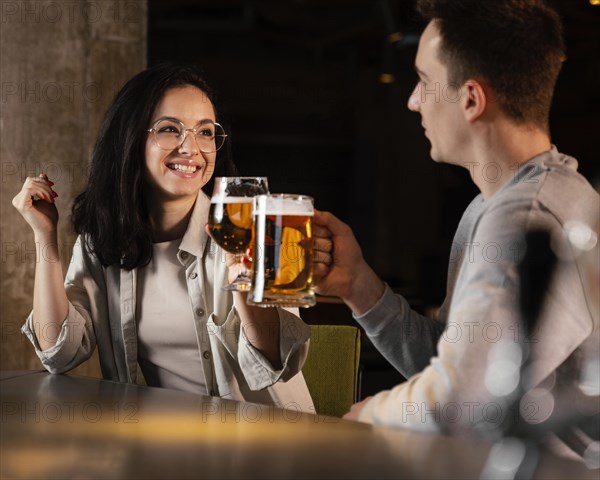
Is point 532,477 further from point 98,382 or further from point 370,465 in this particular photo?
point 98,382

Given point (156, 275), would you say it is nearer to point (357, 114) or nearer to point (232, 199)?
point (232, 199)

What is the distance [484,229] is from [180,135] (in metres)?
1.14

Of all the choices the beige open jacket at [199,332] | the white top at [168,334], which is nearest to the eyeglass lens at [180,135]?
the beige open jacket at [199,332]

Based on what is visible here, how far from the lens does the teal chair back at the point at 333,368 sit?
6.06 feet

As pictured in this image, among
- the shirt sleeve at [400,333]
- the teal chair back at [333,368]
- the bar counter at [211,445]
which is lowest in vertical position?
the teal chair back at [333,368]

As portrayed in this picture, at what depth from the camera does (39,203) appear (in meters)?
1.80

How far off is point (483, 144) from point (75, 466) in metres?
0.75

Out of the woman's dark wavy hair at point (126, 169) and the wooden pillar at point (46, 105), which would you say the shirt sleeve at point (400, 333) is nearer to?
the woman's dark wavy hair at point (126, 169)

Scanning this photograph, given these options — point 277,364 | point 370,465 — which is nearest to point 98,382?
point 277,364

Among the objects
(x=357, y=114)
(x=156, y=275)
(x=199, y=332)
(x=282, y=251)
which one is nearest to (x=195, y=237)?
(x=156, y=275)

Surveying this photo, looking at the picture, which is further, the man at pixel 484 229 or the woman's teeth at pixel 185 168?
the woman's teeth at pixel 185 168

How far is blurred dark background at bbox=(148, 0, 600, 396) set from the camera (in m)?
6.22

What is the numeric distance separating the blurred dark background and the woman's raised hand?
4359 millimetres

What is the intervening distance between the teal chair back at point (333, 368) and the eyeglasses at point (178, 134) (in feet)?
1.79
